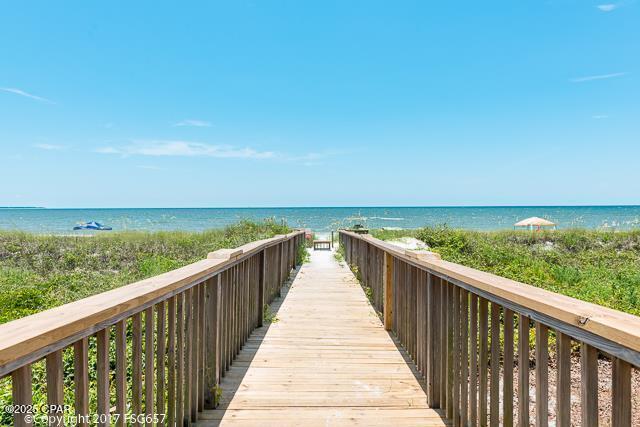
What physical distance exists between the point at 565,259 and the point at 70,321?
13.0m

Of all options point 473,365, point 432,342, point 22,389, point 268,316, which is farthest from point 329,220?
point 22,389

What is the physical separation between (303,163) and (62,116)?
22709mm

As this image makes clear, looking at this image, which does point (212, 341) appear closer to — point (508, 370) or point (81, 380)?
point (81, 380)

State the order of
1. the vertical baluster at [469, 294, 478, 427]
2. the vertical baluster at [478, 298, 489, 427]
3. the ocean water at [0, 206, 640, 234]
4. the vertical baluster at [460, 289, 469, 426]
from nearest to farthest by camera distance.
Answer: the vertical baluster at [478, 298, 489, 427], the vertical baluster at [469, 294, 478, 427], the vertical baluster at [460, 289, 469, 426], the ocean water at [0, 206, 640, 234]

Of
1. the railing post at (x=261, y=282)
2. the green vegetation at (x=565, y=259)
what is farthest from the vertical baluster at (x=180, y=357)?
the green vegetation at (x=565, y=259)

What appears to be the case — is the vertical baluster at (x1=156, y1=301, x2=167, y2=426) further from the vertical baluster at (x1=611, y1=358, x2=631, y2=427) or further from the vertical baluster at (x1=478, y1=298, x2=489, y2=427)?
the vertical baluster at (x1=611, y1=358, x2=631, y2=427)

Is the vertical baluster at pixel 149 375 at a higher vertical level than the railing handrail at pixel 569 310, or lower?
lower

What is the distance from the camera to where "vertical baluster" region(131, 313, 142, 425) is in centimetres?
158

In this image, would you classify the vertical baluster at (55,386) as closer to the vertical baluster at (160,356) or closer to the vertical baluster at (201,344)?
the vertical baluster at (160,356)

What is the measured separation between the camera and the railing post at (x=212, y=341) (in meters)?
2.48

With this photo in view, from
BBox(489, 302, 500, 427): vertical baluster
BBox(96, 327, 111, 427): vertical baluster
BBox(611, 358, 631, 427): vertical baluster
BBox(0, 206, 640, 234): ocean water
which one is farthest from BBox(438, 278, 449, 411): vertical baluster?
BBox(0, 206, 640, 234): ocean water

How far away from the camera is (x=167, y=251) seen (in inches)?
494

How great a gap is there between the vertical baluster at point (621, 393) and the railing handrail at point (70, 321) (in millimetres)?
1489

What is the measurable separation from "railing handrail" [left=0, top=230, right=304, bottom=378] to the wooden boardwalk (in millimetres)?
1135
